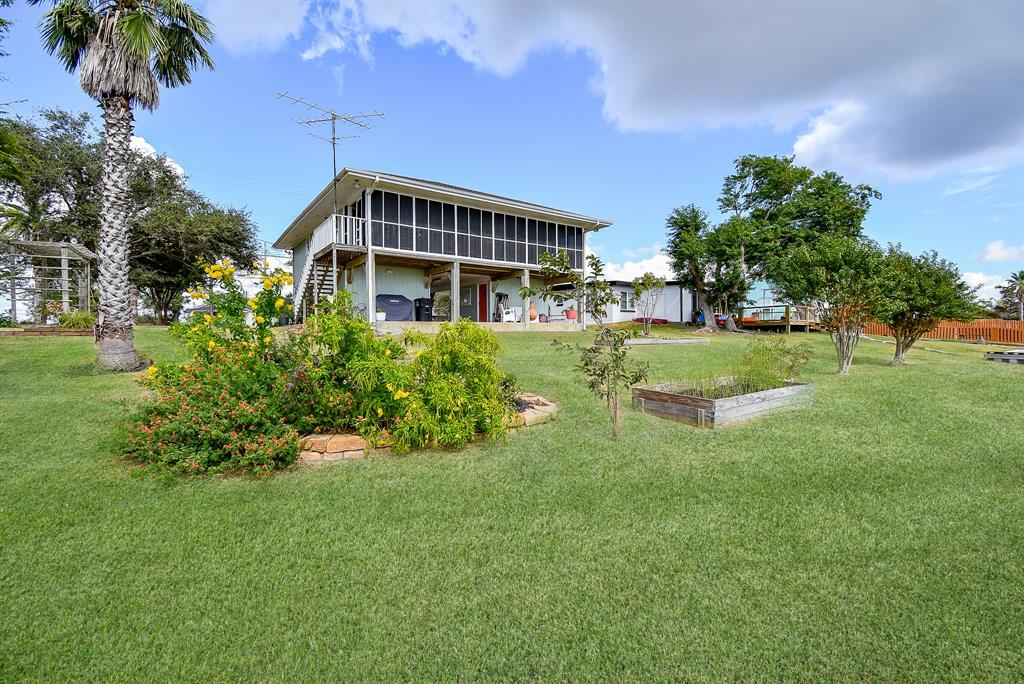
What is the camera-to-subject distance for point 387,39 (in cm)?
940

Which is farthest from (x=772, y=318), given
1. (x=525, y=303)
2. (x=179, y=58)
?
(x=179, y=58)

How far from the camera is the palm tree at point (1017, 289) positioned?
31355 millimetres

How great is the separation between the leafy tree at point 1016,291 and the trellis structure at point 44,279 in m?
51.9

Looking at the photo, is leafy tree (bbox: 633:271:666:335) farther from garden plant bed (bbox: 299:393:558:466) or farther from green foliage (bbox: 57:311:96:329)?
green foliage (bbox: 57:311:96:329)

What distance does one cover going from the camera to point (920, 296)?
9.66m

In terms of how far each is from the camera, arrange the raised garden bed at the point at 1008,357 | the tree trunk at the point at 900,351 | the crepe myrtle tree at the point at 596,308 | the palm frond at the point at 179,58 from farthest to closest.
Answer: the raised garden bed at the point at 1008,357 < the tree trunk at the point at 900,351 < the palm frond at the point at 179,58 < the crepe myrtle tree at the point at 596,308

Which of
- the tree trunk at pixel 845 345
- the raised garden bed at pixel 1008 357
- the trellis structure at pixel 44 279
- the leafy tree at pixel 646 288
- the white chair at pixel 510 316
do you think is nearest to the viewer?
the leafy tree at pixel 646 288

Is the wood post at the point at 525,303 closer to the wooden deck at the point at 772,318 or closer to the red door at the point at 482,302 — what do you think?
the red door at the point at 482,302

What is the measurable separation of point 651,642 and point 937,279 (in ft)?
39.7

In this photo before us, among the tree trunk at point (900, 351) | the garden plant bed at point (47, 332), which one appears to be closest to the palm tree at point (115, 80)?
the garden plant bed at point (47, 332)

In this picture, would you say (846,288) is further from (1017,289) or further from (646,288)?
(1017,289)

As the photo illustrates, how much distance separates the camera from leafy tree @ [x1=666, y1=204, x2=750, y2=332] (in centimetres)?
2142

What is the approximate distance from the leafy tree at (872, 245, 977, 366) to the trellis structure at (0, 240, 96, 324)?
22076 millimetres

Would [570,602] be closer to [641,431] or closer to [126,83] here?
[641,431]
